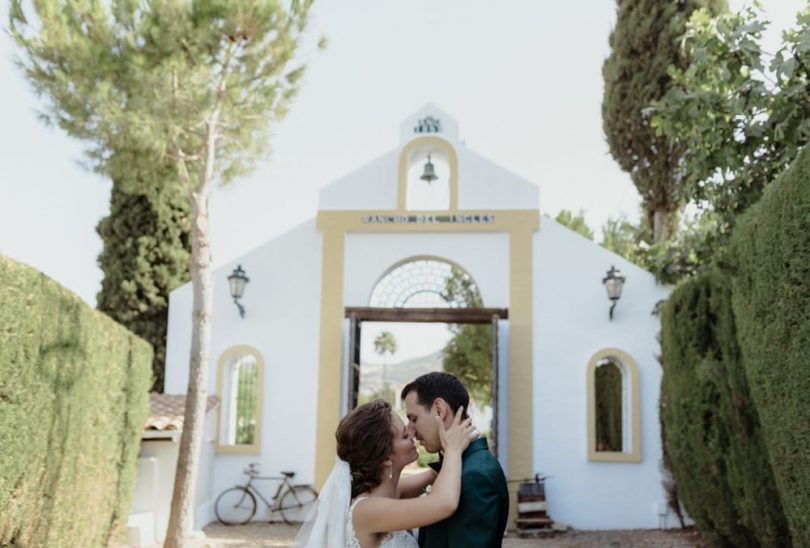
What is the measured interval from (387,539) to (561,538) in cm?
902

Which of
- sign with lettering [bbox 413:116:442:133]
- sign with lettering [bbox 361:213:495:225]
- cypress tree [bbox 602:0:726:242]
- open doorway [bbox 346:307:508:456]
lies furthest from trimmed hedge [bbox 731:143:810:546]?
cypress tree [bbox 602:0:726:242]

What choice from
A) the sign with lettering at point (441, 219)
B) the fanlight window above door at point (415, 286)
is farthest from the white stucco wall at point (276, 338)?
the sign with lettering at point (441, 219)

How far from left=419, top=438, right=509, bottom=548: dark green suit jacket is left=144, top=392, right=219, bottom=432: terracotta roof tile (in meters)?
8.07

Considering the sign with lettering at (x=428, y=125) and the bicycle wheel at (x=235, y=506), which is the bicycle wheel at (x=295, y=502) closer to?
the bicycle wheel at (x=235, y=506)

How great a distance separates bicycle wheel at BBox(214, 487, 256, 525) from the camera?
12586 millimetres

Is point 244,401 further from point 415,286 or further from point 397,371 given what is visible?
point 397,371

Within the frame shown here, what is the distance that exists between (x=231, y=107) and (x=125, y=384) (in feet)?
14.9

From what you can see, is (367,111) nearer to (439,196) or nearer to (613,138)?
(439,196)

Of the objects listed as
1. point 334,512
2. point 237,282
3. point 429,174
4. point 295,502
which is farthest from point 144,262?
point 334,512

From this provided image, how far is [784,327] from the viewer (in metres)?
4.82

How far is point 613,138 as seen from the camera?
16875 mm

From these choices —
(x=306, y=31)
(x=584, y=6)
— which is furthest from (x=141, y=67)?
(x=584, y=6)

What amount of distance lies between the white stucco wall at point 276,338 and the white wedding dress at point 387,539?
9642mm

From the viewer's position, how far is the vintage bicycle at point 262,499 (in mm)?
12555
